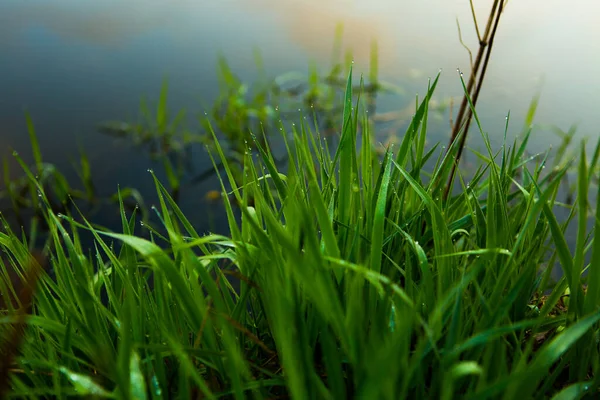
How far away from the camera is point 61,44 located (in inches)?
89.1

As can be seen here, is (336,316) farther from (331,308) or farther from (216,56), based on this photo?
(216,56)

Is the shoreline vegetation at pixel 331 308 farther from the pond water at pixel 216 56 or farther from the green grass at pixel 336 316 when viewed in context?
the pond water at pixel 216 56

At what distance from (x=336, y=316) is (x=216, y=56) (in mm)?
1950

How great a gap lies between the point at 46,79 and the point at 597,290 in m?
2.06

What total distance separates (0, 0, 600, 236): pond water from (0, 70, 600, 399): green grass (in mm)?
875

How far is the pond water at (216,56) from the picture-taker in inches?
72.0

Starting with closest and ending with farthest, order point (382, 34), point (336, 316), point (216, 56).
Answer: point (336, 316)
point (216, 56)
point (382, 34)

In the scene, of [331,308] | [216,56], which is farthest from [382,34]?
[331,308]

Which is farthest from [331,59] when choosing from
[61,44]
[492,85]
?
[61,44]

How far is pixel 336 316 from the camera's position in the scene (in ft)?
1.73

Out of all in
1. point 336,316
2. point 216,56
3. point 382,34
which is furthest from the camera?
point 382,34

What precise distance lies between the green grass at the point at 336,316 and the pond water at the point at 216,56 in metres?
0.88

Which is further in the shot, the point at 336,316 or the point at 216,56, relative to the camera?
the point at 216,56

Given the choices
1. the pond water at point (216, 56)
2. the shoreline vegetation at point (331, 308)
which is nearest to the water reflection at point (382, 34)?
the pond water at point (216, 56)
